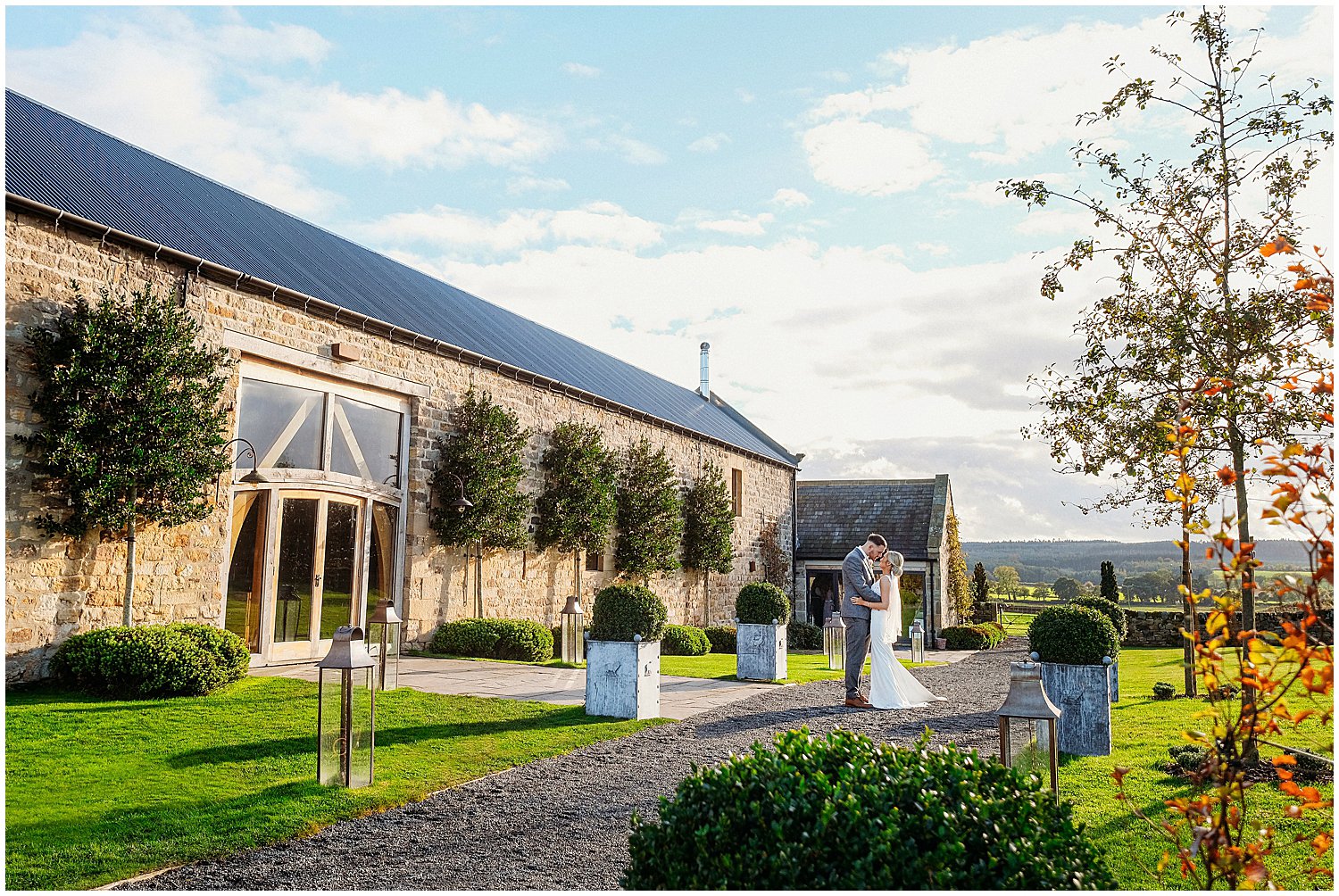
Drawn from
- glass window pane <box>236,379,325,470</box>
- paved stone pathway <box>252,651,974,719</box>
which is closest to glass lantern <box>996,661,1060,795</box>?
paved stone pathway <box>252,651,974,719</box>

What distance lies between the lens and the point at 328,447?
1259 cm

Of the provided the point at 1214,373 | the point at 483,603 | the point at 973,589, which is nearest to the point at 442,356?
the point at 483,603

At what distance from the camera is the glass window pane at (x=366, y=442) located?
42.1 ft

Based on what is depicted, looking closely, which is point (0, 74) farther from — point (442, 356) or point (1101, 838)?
point (442, 356)

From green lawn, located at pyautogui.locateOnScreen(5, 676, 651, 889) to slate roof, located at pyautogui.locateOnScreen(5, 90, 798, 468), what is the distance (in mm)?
5421

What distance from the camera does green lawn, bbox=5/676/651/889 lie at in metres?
4.85

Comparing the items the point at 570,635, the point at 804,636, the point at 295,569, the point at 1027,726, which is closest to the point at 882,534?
the point at 804,636

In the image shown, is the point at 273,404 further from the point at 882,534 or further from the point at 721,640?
the point at 882,534

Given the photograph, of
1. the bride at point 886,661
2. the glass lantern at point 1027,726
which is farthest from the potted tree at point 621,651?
the glass lantern at point 1027,726

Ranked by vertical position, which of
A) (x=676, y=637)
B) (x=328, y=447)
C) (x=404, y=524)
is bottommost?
(x=676, y=637)

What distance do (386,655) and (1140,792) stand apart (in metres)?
7.41

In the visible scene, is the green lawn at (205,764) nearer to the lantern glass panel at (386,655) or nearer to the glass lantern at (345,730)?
the glass lantern at (345,730)

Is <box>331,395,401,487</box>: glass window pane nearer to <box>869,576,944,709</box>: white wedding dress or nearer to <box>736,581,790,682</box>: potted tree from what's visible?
<box>736,581,790,682</box>: potted tree

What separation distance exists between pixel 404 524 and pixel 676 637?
6.78 metres
